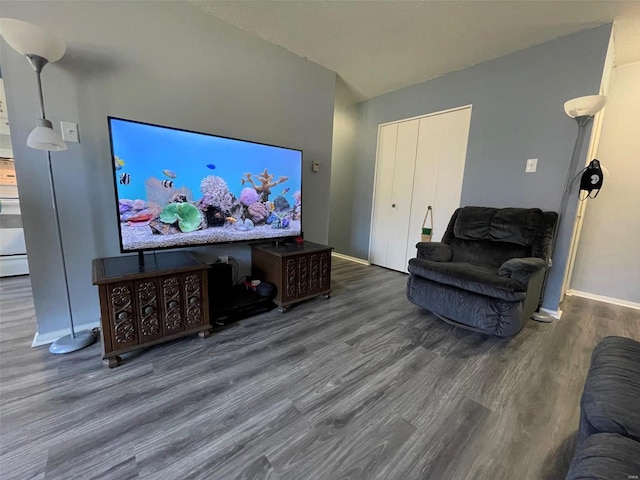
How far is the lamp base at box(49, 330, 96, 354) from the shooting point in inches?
62.5

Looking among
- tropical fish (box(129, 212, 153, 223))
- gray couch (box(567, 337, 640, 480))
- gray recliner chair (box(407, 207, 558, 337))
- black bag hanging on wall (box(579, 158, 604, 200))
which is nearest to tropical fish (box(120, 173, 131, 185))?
tropical fish (box(129, 212, 153, 223))

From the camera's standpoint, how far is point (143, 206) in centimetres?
168

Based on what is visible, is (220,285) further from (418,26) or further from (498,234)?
(418,26)

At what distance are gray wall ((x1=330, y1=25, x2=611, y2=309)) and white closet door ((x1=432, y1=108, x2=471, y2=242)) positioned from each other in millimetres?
78

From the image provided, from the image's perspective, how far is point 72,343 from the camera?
1636 millimetres

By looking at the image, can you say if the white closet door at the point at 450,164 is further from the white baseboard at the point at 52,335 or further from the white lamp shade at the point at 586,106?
the white baseboard at the point at 52,335

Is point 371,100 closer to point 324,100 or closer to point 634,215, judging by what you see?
point 324,100

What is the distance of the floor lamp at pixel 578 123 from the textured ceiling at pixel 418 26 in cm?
62

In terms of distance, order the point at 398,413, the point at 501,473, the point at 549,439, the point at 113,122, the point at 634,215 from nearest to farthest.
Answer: the point at 501,473
the point at 549,439
the point at 398,413
the point at 113,122
the point at 634,215

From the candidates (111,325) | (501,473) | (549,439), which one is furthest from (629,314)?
(111,325)

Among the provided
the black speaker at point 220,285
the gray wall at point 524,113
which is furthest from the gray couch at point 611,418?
the black speaker at point 220,285

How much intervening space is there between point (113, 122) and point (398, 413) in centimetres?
223

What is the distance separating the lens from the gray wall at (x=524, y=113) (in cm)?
214

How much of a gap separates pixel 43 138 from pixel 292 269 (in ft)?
5.50
